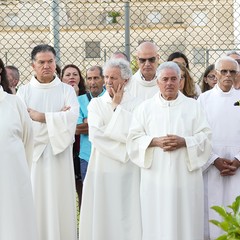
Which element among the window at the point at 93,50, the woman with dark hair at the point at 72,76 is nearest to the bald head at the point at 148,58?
the woman with dark hair at the point at 72,76

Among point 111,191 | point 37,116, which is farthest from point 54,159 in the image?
point 111,191

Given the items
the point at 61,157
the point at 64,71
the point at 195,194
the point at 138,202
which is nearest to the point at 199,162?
the point at 195,194

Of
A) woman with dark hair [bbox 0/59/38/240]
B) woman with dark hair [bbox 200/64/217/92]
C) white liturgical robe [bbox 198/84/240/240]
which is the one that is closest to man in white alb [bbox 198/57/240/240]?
white liturgical robe [bbox 198/84/240/240]

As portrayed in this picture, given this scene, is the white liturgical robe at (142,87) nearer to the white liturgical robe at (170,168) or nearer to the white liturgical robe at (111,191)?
the white liturgical robe at (111,191)

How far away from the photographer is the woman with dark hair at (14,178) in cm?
604

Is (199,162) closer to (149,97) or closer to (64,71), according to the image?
(149,97)

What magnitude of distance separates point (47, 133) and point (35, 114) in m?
0.24

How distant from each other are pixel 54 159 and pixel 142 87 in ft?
3.95

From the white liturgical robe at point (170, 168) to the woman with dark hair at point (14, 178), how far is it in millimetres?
1229

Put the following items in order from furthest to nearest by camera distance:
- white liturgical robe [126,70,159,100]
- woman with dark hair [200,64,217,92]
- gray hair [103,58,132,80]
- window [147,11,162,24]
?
window [147,11,162,24] < woman with dark hair [200,64,217,92] < white liturgical robe [126,70,159,100] < gray hair [103,58,132,80]

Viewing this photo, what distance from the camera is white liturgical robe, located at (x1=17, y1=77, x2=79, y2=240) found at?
743 centimetres

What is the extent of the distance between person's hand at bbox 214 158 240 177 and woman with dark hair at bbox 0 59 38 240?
6.85ft

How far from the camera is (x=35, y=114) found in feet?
24.1

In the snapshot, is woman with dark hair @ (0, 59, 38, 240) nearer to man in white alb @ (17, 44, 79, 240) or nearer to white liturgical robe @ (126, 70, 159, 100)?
man in white alb @ (17, 44, 79, 240)
